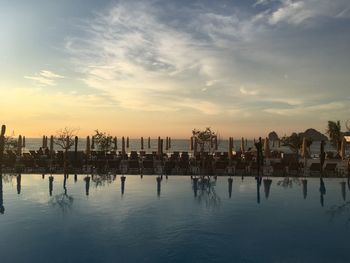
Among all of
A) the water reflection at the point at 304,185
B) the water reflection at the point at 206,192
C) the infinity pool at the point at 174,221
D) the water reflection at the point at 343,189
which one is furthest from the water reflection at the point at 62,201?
the water reflection at the point at 343,189

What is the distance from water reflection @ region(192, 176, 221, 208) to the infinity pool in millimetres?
40

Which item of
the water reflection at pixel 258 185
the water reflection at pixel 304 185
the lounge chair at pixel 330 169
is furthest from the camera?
the lounge chair at pixel 330 169

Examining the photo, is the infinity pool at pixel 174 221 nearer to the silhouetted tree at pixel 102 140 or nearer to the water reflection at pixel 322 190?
the water reflection at pixel 322 190

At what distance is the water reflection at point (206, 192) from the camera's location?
Result: 14569mm

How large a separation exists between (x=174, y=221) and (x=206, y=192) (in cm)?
476

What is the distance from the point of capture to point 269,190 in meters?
17.0

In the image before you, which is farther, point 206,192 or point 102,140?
point 102,140

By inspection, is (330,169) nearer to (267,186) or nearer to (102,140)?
(267,186)

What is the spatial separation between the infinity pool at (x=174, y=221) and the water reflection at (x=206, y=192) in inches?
1.6

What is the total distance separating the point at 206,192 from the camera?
16375 millimetres

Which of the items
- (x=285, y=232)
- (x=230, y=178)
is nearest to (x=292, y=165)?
(x=230, y=178)

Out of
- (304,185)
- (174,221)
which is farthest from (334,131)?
(174,221)

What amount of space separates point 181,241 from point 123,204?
15.5 feet

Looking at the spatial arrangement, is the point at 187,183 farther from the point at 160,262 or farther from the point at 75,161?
the point at 160,262
